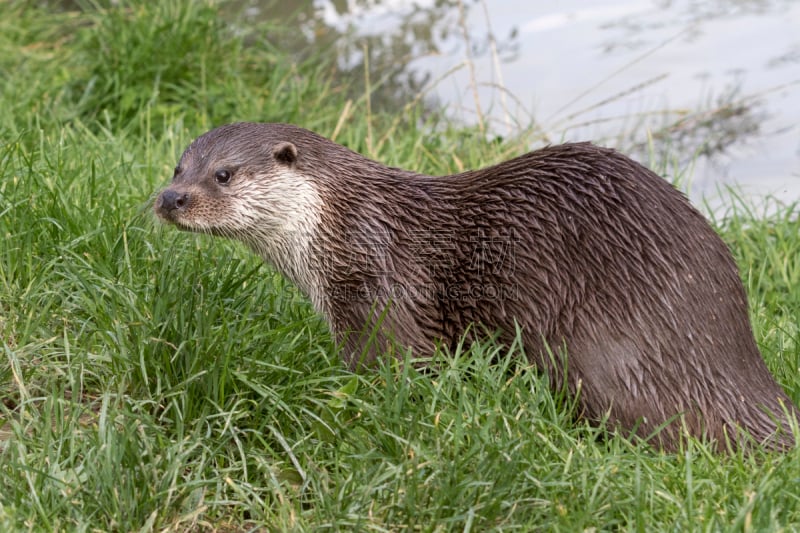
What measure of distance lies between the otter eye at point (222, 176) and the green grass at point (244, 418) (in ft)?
0.72

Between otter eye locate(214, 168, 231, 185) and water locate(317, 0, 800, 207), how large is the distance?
79.9 inches

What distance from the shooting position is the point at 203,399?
100 inches

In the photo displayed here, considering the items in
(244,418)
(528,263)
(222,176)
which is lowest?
(244,418)

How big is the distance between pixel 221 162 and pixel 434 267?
2.23ft

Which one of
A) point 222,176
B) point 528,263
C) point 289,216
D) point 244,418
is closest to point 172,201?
point 222,176

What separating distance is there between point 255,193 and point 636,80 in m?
3.27

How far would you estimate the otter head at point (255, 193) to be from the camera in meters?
2.98

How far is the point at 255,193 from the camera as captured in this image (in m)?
3.01

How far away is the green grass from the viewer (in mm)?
2238

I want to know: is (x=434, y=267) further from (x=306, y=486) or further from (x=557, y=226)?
(x=306, y=486)

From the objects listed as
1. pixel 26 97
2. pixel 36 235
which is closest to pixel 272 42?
pixel 26 97

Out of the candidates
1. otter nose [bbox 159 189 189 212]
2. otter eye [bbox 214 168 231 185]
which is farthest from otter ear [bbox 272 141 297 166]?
otter nose [bbox 159 189 189 212]

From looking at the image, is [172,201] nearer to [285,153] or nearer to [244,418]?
[285,153]

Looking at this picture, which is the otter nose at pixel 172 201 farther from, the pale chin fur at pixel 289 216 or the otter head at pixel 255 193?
the pale chin fur at pixel 289 216
